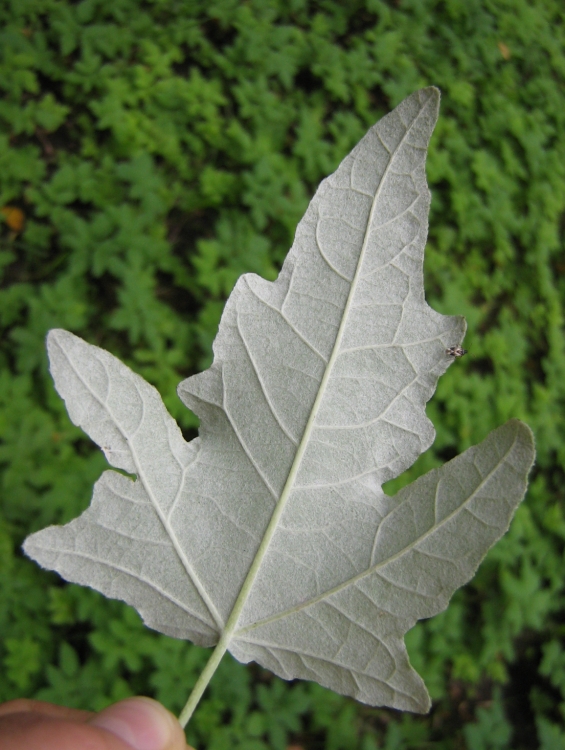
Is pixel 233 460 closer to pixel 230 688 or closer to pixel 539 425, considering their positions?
pixel 230 688

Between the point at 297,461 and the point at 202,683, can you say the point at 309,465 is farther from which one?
the point at 202,683

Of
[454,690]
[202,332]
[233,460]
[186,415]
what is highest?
[233,460]

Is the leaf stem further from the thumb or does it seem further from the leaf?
the thumb

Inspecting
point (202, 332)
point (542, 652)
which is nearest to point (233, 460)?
point (202, 332)

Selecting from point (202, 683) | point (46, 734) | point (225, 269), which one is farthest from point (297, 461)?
point (225, 269)

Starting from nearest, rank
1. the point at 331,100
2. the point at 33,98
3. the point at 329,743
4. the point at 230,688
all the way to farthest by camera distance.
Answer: the point at 230,688 < the point at 329,743 < the point at 33,98 < the point at 331,100

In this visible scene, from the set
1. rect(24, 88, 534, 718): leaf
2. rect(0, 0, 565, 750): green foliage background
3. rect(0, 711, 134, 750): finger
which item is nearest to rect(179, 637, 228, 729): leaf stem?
rect(24, 88, 534, 718): leaf

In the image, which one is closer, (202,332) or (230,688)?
(230,688)
